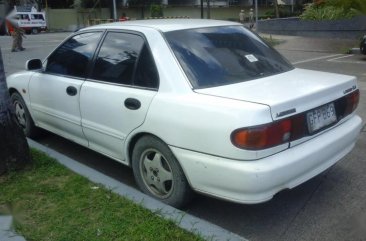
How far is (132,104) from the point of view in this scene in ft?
13.1

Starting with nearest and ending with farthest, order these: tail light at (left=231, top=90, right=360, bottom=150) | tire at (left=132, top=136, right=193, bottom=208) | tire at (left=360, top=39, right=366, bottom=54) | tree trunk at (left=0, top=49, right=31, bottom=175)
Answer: tail light at (left=231, top=90, right=360, bottom=150) → tire at (left=132, top=136, right=193, bottom=208) → tree trunk at (left=0, top=49, right=31, bottom=175) → tire at (left=360, top=39, right=366, bottom=54)

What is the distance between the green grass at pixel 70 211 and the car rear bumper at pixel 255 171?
39cm

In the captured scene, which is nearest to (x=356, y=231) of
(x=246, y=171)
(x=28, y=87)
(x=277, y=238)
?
(x=277, y=238)

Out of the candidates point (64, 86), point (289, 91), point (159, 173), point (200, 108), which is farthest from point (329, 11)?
point (200, 108)

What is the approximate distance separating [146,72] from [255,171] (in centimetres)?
138

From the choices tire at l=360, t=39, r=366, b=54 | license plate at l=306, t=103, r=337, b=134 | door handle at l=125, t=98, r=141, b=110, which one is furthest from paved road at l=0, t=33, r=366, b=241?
tire at l=360, t=39, r=366, b=54

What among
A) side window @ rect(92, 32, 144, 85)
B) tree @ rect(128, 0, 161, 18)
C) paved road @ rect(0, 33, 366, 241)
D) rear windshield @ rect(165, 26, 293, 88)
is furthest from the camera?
tree @ rect(128, 0, 161, 18)

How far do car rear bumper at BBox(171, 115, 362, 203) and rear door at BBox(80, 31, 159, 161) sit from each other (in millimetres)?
627

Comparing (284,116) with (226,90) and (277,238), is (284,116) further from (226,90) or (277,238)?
(277,238)

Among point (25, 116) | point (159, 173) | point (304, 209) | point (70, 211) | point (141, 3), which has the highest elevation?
point (141, 3)

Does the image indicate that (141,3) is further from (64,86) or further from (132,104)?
(132,104)

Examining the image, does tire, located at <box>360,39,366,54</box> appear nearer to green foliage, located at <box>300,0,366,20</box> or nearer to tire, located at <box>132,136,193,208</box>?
green foliage, located at <box>300,0,366,20</box>

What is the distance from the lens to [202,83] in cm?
371

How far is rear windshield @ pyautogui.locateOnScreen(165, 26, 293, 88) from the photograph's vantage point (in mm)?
3814
